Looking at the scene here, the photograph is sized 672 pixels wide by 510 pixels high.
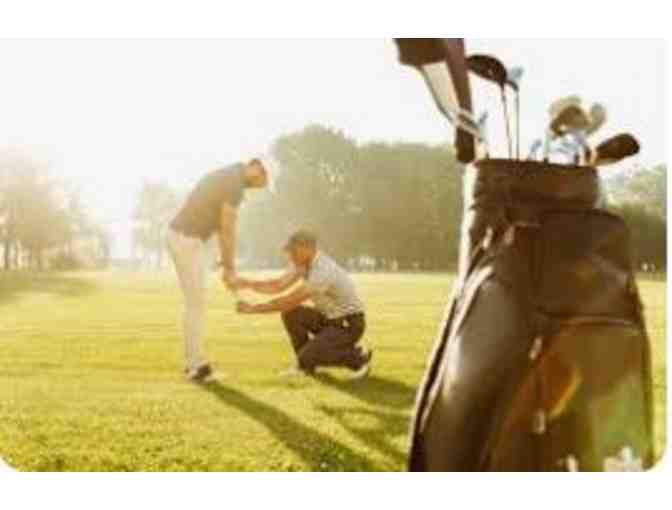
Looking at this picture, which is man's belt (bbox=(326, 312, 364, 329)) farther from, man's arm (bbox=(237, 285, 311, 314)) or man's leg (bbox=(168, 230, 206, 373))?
man's leg (bbox=(168, 230, 206, 373))

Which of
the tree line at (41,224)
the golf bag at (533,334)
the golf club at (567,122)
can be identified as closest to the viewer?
the golf bag at (533,334)

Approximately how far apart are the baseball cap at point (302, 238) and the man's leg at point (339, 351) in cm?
16

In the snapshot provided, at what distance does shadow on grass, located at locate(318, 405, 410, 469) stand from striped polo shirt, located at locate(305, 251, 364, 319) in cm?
18

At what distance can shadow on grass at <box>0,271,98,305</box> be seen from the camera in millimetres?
2361

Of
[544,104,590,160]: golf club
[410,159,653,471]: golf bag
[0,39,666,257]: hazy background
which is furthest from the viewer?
[0,39,666,257]: hazy background

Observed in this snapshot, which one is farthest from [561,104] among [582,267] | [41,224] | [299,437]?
[41,224]

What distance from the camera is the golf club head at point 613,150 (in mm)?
1945

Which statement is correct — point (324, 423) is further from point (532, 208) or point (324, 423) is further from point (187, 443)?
point (532, 208)

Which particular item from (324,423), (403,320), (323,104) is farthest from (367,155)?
(324,423)

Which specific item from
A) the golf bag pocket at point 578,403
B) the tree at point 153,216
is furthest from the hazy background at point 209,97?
the golf bag pocket at point 578,403

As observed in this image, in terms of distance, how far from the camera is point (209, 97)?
2268mm

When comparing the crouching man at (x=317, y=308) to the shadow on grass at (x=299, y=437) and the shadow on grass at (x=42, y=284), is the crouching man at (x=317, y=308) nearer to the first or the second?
the shadow on grass at (x=299, y=437)

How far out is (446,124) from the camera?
1.99 metres

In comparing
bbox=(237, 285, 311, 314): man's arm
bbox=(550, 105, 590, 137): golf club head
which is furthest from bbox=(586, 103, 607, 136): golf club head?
bbox=(237, 285, 311, 314): man's arm
